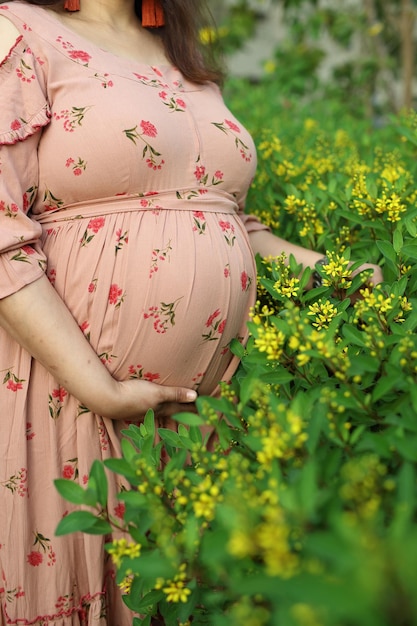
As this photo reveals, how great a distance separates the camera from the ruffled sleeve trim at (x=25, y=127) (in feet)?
5.07

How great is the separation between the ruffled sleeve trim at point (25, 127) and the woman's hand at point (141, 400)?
59cm

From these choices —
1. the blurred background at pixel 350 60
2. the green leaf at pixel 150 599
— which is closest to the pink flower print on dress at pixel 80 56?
the green leaf at pixel 150 599

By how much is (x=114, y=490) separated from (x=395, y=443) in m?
0.90

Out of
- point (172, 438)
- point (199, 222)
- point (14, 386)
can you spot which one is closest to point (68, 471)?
point (14, 386)

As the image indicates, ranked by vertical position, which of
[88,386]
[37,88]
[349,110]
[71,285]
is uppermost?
[37,88]

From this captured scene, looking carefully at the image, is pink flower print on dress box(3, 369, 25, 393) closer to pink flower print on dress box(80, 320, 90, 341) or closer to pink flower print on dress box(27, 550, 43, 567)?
pink flower print on dress box(80, 320, 90, 341)

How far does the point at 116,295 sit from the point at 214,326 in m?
0.26

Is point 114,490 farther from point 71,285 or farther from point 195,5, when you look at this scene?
point 195,5

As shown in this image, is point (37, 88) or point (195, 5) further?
point (195, 5)

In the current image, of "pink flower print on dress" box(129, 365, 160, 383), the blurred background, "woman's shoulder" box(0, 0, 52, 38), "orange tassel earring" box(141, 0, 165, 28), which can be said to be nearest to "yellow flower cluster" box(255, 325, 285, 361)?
"pink flower print on dress" box(129, 365, 160, 383)

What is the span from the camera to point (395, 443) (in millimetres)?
970

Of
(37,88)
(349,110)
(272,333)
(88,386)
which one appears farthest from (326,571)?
(349,110)

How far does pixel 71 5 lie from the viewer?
193cm

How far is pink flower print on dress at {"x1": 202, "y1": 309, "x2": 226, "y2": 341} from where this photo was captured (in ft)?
5.67
